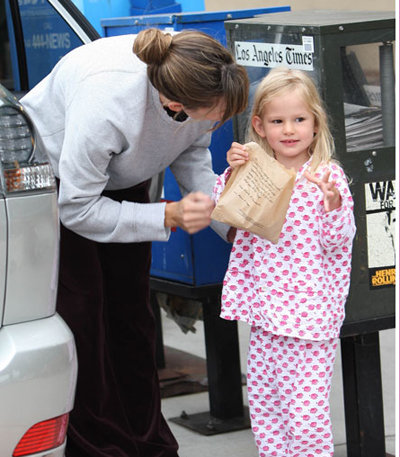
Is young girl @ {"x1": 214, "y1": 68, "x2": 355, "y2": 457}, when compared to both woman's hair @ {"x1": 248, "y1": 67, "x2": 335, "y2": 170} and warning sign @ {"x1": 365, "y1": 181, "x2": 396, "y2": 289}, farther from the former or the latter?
warning sign @ {"x1": 365, "y1": 181, "x2": 396, "y2": 289}

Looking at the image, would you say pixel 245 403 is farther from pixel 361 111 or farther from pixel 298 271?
pixel 361 111

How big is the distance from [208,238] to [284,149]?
0.90 metres

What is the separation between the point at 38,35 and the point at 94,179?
1.55 metres

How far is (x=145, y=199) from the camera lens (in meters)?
3.48

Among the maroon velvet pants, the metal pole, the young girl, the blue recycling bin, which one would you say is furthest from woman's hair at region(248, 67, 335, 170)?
the blue recycling bin

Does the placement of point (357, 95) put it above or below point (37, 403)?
above

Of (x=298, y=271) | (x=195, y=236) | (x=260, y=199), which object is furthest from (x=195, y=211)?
(x=195, y=236)

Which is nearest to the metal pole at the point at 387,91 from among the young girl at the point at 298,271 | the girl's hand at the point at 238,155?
the young girl at the point at 298,271

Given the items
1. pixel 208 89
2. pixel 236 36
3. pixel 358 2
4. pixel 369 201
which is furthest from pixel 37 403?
pixel 358 2

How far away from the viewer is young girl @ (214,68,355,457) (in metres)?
3.14

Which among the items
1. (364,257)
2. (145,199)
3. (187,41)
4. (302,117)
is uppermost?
(187,41)

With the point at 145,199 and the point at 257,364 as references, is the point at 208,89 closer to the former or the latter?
the point at 145,199

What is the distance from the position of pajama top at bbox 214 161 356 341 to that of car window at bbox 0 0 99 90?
4.52 feet

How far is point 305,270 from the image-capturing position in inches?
124
